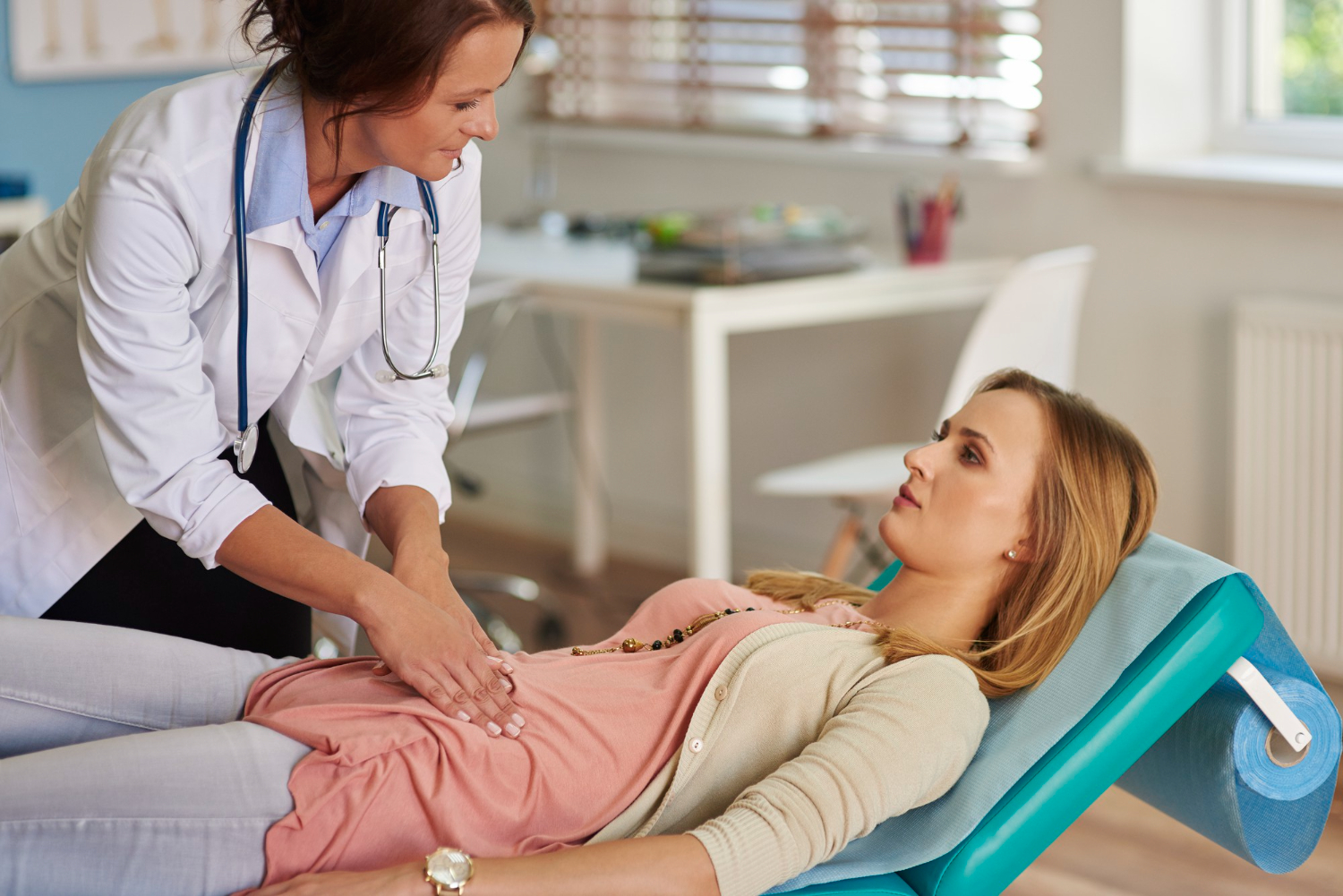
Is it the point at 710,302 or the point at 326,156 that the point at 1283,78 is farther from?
the point at 326,156

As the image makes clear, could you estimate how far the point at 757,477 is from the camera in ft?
12.0

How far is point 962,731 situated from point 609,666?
351mm

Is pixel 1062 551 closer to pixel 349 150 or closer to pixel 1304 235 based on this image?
pixel 349 150

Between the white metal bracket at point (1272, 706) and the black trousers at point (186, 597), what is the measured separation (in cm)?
104

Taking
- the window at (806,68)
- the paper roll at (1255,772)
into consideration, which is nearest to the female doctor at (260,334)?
the paper roll at (1255,772)

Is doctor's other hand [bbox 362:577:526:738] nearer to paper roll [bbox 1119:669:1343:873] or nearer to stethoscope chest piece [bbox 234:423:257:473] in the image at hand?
stethoscope chest piece [bbox 234:423:257:473]

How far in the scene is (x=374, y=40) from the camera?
1269mm

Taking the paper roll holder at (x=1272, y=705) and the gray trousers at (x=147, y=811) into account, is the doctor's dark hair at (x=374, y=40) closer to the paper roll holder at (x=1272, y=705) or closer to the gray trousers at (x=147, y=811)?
the gray trousers at (x=147, y=811)

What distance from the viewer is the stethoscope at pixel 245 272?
136 centimetres

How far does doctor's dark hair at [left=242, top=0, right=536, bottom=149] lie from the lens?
1256mm

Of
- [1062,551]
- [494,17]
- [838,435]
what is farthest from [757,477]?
[494,17]

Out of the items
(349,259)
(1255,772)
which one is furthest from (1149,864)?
(349,259)

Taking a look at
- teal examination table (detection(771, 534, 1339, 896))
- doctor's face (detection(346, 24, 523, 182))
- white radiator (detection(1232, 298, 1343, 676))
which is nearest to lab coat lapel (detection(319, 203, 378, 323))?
doctor's face (detection(346, 24, 523, 182))

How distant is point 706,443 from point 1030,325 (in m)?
0.63
